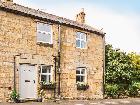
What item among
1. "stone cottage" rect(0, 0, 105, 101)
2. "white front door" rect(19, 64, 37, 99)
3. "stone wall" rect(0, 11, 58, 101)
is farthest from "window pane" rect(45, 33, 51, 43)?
"white front door" rect(19, 64, 37, 99)

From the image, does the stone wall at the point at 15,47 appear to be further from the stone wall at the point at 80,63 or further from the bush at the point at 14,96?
the stone wall at the point at 80,63

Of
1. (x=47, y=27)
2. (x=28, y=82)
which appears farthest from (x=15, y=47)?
(x=47, y=27)

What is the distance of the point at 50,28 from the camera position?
2362 centimetres

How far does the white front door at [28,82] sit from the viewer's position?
21.1 meters

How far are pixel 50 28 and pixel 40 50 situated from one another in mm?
2028

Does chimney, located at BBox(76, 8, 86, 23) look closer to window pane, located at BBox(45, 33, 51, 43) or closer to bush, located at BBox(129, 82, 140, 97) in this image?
window pane, located at BBox(45, 33, 51, 43)

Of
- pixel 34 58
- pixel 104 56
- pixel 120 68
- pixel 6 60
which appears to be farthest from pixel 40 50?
pixel 120 68

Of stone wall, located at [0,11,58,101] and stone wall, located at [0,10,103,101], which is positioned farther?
stone wall, located at [0,10,103,101]

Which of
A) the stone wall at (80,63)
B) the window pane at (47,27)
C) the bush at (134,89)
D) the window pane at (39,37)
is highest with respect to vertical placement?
the window pane at (47,27)

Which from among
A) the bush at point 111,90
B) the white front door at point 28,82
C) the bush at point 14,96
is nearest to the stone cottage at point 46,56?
the white front door at point 28,82

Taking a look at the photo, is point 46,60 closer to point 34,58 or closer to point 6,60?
point 34,58

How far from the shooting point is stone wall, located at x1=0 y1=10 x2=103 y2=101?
2030cm

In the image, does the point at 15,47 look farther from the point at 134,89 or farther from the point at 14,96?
the point at 134,89

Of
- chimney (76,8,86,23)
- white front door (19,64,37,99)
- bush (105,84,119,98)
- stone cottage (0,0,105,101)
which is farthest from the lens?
chimney (76,8,86,23)
